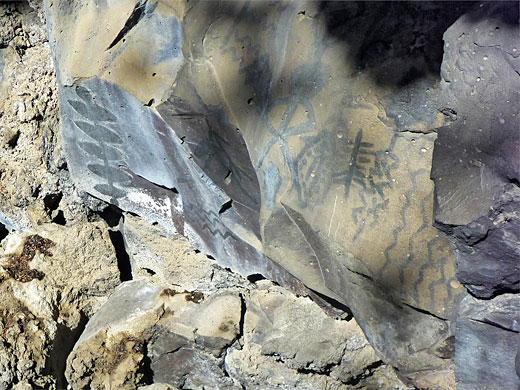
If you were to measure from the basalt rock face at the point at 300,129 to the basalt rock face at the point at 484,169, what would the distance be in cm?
3

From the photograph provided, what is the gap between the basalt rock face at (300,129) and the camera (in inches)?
39.5

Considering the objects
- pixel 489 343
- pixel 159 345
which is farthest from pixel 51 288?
pixel 489 343

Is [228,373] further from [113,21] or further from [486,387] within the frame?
[113,21]

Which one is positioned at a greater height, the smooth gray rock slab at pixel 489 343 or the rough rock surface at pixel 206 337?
the smooth gray rock slab at pixel 489 343

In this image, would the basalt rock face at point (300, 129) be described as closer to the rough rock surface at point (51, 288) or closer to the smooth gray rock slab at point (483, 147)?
the smooth gray rock slab at point (483, 147)

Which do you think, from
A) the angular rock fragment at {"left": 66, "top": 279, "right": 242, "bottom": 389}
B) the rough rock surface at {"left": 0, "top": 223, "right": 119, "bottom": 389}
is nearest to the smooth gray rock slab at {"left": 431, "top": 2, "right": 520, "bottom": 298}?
the angular rock fragment at {"left": 66, "top": 279, "right": 242, "bottom": 389}

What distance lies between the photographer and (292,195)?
1137 mm

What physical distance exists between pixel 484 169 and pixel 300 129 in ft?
1.11

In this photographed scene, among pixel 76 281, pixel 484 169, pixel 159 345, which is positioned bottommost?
pixel 159 345

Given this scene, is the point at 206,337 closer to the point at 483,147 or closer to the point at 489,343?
the point at 489,343

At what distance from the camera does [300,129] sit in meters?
1.09

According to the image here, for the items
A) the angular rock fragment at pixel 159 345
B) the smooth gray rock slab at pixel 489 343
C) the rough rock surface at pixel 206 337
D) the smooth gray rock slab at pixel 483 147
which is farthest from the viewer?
→ the angular rock fragment at pixel 159 345

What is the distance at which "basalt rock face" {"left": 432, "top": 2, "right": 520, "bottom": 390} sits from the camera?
865 millimetres

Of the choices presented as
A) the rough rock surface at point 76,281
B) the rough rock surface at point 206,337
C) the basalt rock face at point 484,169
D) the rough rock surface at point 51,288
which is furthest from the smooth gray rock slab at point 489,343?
the rough rock surface at point 51,288
